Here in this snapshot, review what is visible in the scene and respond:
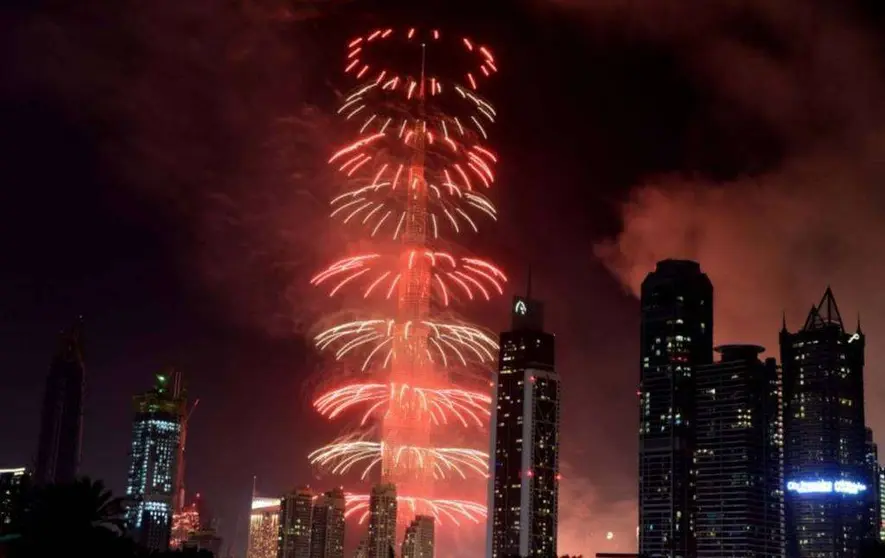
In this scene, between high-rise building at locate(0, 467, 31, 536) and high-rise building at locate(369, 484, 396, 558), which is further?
high-rise building at locate(369, 484, 396, 558)

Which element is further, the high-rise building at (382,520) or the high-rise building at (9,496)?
the high-rise building at (382,520)

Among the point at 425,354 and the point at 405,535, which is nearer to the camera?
the point at 425,354

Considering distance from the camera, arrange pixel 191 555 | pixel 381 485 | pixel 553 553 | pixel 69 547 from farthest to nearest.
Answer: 1. pixel 553 553
2. pixel 381 485
3. pixel 191 555
4. pixel 69 547

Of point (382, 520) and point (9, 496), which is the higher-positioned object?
point (382, 520)

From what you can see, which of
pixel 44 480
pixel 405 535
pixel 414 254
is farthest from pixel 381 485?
pixel 44 480

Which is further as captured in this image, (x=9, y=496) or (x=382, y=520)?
(x=382, y=520)

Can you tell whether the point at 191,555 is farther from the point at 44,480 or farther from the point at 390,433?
the point at 44,480

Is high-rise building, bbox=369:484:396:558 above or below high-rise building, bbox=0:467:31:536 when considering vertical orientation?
above

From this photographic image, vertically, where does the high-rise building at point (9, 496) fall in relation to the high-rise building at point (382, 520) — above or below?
below
